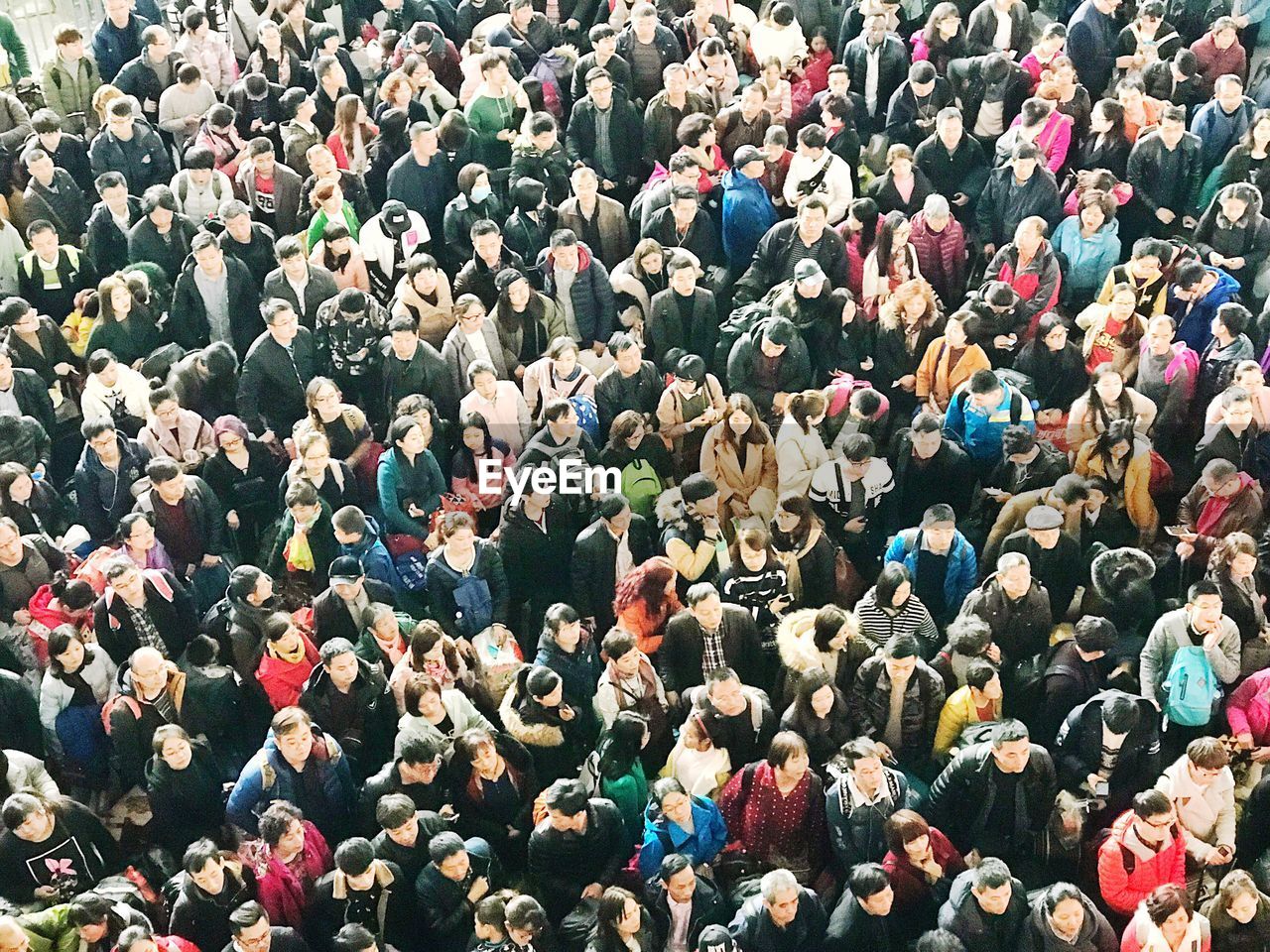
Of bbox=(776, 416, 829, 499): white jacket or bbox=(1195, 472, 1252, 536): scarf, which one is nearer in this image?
bbox=(1195, 472, 1252, 536): scarf

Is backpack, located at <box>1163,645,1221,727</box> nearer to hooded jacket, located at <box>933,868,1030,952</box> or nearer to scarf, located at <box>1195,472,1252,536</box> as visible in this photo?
scarf, located at <box>1195,472,1252,536</box>

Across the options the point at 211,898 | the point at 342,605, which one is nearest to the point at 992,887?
the point at 211,898

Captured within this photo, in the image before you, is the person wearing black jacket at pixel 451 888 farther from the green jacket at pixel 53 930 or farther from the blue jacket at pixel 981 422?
the blue jacket at pixel 981 422

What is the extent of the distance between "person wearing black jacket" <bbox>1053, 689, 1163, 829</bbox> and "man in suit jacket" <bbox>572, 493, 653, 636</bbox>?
2.31 metres

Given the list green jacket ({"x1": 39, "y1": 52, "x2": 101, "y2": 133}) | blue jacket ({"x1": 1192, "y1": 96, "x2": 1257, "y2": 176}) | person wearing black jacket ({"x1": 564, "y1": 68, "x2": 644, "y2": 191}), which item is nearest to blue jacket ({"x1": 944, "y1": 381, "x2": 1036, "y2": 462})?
blue jacket ({"x1": 1192, "y1": 96, "x2": 1257, "y2": 176})

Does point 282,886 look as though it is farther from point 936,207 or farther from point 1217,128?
point 1217,128

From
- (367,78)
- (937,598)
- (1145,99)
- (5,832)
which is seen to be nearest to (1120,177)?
(1145,99)

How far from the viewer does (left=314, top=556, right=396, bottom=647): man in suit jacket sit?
8273 mm

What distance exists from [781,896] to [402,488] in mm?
3294

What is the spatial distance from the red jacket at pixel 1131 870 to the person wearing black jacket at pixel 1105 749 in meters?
0.34

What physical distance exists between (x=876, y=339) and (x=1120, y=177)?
2.46 metres

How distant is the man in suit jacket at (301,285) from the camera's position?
10094 mm

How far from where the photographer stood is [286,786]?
7469 millimetres

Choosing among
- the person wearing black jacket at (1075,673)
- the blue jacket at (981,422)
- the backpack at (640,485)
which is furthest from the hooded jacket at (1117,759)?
the backpack at (640,485)
